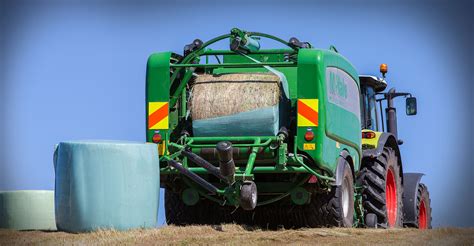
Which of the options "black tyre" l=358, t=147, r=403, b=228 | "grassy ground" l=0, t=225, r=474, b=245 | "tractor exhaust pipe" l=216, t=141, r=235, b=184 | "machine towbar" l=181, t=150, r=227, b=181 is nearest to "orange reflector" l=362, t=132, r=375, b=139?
"black tyre" l=358, t=147, r=403, b=228

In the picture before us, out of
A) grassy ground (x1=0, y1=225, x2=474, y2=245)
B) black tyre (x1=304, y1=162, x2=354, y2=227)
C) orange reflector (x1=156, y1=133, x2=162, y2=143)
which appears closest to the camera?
grassy ground (x1=0, y1=225, x2=474, y2=245)

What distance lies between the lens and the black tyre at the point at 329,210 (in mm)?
14227

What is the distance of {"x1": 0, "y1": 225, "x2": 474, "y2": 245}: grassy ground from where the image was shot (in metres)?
11.2

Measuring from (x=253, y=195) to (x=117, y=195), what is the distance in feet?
6.15

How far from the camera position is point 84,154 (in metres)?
11.9

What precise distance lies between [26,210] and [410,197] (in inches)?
282

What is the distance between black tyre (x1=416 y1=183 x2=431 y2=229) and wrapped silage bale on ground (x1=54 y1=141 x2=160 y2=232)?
818cm

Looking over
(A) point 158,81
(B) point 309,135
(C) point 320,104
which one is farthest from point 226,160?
(A) point 158,81

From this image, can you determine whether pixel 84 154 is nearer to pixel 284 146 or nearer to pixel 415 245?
pixel 284 146

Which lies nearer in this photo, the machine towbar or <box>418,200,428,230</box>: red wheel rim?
the machine towbar

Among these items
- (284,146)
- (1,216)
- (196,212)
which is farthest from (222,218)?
(1,216)

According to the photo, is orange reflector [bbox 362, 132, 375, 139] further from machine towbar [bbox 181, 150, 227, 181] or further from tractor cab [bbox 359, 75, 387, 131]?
machine towbar [bbox 181, 150, 227, 181]

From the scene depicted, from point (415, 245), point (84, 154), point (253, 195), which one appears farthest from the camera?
point (253, 195)

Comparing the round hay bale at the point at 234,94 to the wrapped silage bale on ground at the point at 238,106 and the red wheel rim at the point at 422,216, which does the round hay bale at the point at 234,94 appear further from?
the red wheel rim at the point at 422,216
